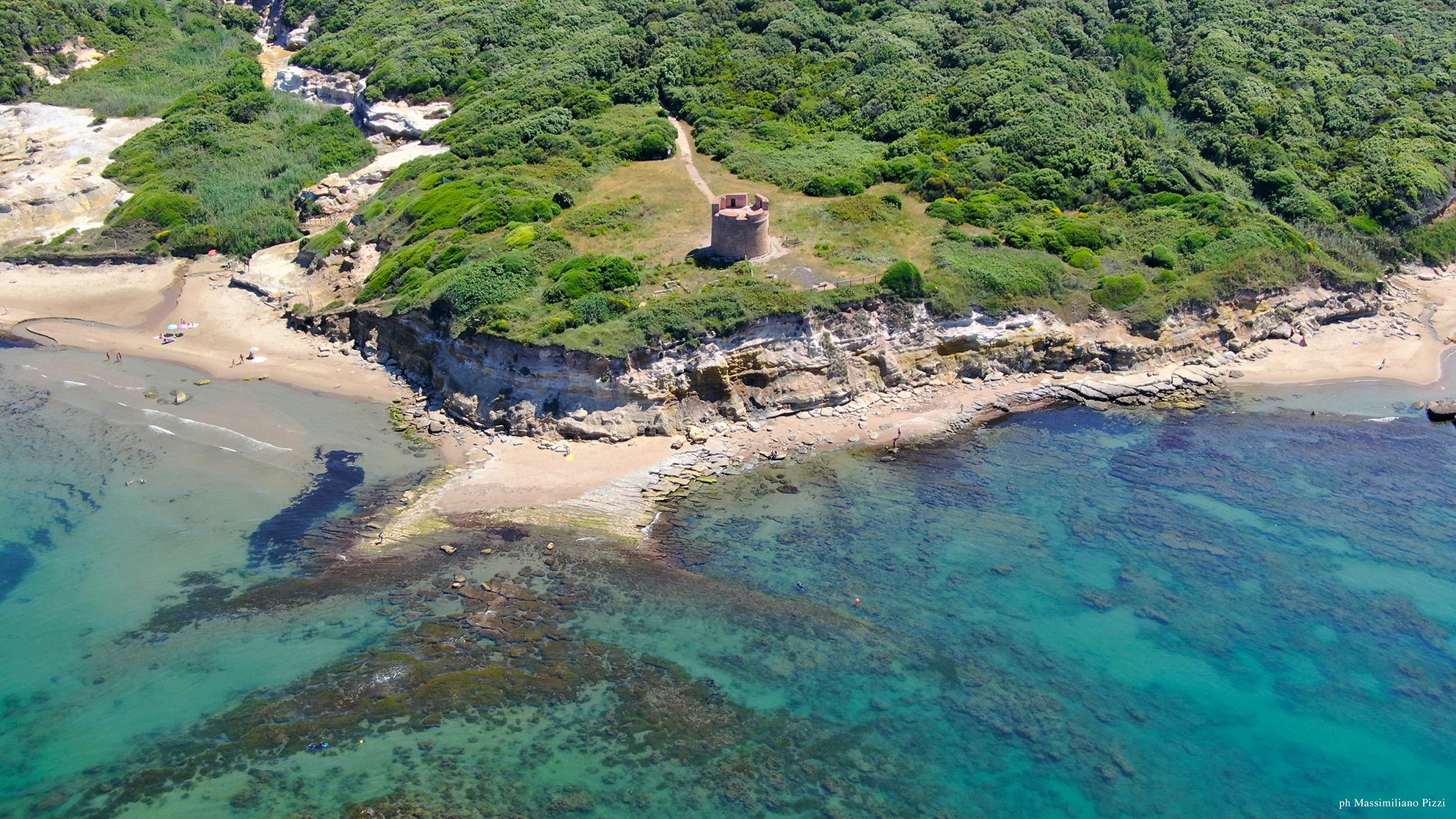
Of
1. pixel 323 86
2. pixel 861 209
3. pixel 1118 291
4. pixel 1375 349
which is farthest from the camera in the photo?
pixel 323 86

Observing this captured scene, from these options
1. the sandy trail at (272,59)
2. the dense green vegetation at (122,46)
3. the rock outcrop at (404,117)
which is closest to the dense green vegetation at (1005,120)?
the rock outcrop at (404,117)

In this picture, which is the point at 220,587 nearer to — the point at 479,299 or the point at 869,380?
the point at 479,299

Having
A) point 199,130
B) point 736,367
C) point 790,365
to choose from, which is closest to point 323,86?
point 199,130

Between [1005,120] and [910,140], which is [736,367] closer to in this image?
[910,140]

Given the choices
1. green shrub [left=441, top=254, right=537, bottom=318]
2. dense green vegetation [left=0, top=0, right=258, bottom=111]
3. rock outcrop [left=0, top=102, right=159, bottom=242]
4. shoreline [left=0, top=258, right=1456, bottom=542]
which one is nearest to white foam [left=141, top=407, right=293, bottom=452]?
shoreline [left=0, top=258, right=1456, bottom=542]

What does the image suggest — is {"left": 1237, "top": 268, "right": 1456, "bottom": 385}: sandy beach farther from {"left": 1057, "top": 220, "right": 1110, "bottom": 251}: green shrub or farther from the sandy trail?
the sandy trail

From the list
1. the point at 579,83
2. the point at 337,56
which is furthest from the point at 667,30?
the point at 337,56

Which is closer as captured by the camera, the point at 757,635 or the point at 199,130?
the point at 757,635
